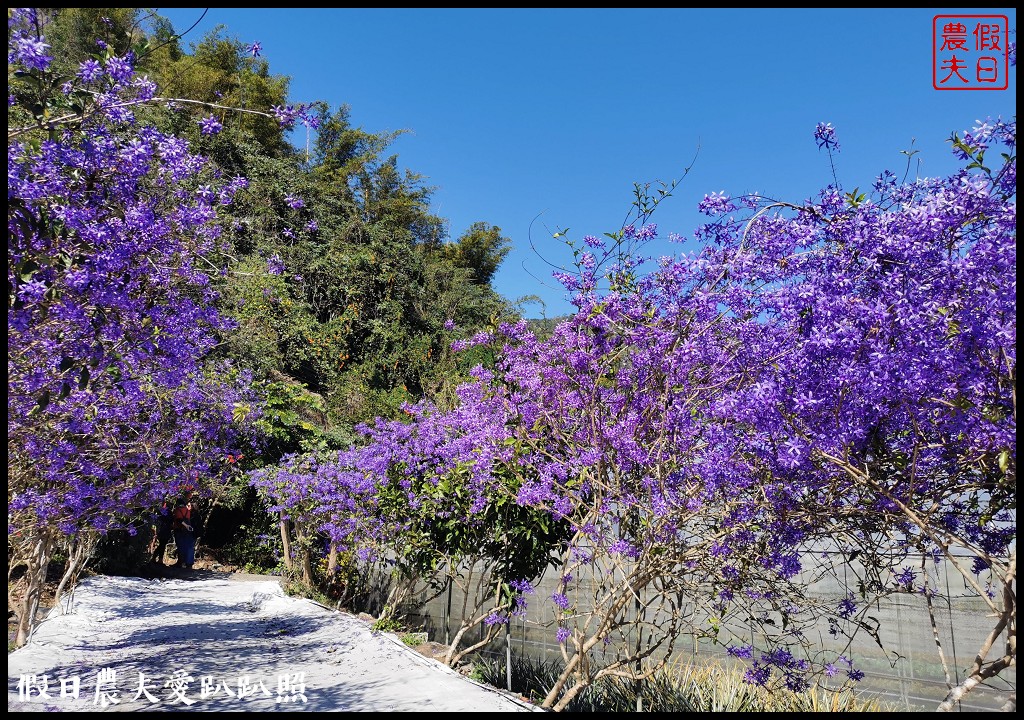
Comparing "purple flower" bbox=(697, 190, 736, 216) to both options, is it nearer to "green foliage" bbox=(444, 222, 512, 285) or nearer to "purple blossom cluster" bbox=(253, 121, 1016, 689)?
"purple blossom cluster" bbox=(253, 121, 1016, 689)

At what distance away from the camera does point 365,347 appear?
1612 cm

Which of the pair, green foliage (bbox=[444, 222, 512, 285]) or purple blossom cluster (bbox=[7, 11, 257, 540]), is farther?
green foliage (bbox=[444, 222, 512, 285])

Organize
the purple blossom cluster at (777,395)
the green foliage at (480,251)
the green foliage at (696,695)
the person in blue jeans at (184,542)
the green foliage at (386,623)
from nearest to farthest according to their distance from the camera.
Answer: the purple blossom cluster at (777,395) < the green foliage at (696,695) < the green foliage at (386,623) < the person in blue jeans at (184,542) < the green foliage at (480,251)

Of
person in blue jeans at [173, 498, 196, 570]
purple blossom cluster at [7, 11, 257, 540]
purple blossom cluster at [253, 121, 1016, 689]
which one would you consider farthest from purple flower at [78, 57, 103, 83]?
person in blue jeans at [173, 498, 196, 570]

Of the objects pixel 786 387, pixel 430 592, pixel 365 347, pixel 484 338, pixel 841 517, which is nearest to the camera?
pixel 786 387

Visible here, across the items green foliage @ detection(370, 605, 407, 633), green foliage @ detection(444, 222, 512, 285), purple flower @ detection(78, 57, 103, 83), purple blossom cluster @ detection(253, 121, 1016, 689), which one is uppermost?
green foliage @ detection(444, 222, 512, 285)

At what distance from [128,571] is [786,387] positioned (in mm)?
10976

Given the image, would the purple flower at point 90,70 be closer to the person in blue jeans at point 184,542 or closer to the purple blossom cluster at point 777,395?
the purple blossom cluster at point 777,395

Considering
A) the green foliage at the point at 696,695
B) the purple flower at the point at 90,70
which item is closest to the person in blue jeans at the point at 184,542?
the green foliage at the point at 696,695

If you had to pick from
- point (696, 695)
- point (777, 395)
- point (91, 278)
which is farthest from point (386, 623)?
point (777, 395)

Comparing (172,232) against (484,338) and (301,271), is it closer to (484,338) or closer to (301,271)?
(484,338)

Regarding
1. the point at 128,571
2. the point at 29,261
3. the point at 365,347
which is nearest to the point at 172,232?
the point at 29,261

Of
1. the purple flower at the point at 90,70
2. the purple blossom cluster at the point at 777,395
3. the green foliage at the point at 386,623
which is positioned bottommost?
the green foliage at the point at 386,623

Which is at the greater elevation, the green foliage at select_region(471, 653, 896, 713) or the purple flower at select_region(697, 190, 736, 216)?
the purple flower at select_region(697, 190, 736, 216)
